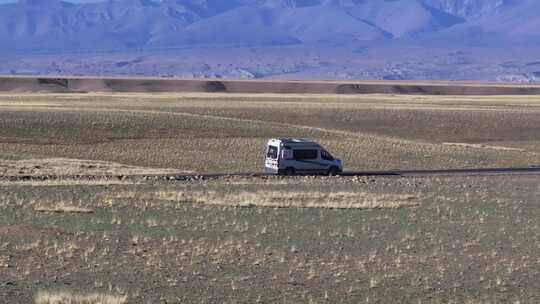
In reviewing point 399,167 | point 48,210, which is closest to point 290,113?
point 399,167

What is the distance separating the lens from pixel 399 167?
177ft

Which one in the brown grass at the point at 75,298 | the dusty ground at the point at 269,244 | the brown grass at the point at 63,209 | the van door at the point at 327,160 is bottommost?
the van door at the point at 327,160

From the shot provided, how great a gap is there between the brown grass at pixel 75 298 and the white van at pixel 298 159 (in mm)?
27131

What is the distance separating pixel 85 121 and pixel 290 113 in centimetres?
2023

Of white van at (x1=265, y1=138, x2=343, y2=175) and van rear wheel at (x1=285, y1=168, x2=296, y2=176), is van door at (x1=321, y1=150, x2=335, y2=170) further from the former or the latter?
van rear wheel at (x1=285, y1=168, x2=296, y2=176)

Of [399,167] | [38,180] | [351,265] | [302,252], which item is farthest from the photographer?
[399,167]

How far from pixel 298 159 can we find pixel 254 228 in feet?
60.3

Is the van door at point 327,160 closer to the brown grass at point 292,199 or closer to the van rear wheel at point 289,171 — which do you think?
the van rear wheel at point 289,171

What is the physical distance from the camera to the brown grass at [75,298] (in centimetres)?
1748

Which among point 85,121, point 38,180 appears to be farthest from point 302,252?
point 85,121

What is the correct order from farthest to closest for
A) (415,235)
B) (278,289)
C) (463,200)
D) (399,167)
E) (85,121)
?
(85,121), (399,167), (463,200), (415,235), (278,289)

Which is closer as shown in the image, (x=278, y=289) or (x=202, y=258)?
(x=278, y=289)

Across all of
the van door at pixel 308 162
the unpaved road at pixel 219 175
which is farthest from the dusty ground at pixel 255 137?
the van door at pixel 308 162

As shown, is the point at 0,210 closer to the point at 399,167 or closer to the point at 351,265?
the point at 351,265
